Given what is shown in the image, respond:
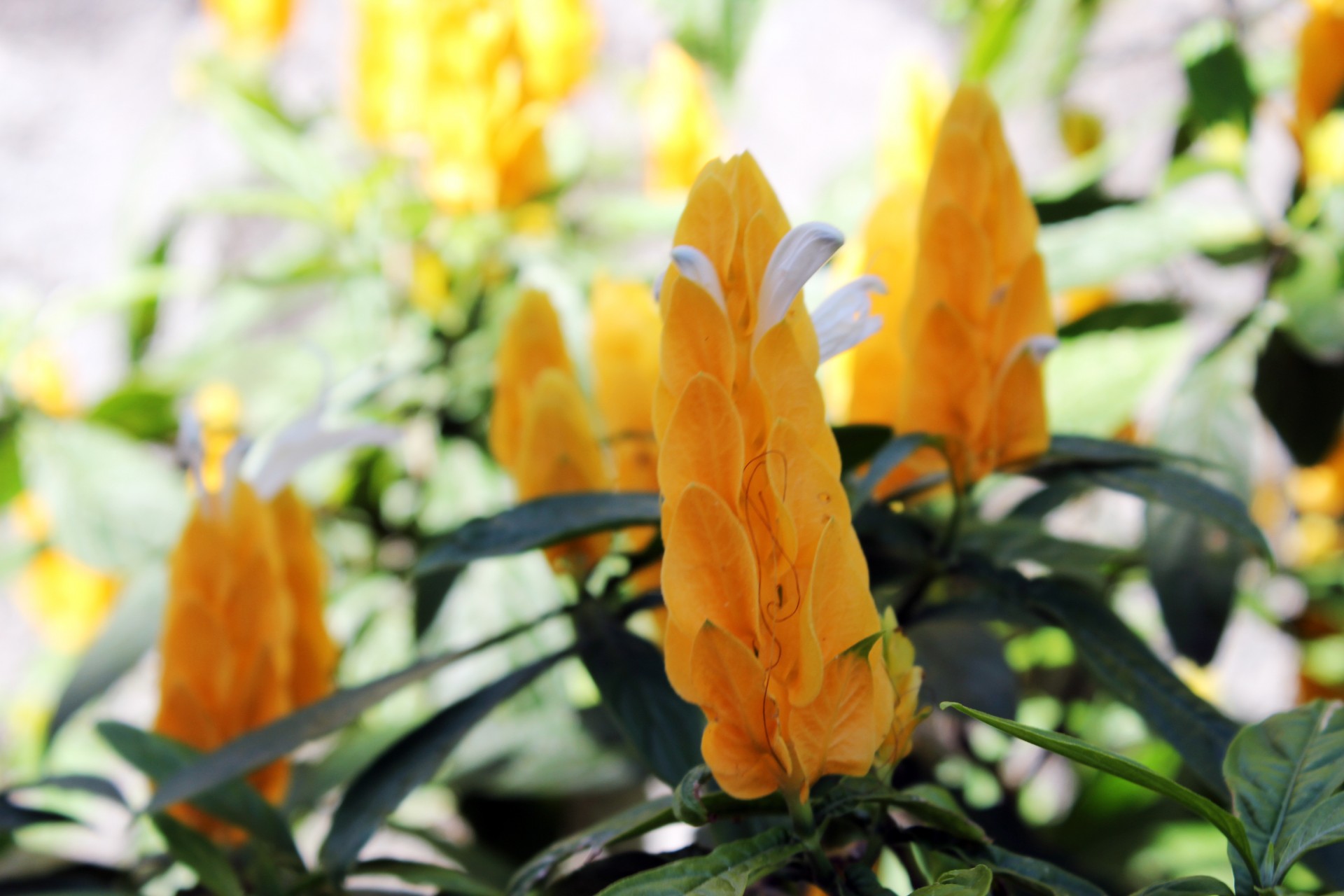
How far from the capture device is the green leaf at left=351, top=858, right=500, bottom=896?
42 cm

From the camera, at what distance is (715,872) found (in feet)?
0.89

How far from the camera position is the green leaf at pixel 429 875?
42 centimetres

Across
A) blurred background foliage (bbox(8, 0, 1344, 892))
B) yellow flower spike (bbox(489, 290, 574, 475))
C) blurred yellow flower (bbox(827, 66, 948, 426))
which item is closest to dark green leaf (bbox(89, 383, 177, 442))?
blurred background foliage (bbox(8, 0, 1344, 892))

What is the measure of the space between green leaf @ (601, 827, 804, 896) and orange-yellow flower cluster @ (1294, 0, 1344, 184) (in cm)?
66

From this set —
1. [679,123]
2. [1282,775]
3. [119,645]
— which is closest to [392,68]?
[679,123]

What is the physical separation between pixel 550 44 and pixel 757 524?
0.80m

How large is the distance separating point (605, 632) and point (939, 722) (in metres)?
0.39

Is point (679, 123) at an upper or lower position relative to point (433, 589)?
upper

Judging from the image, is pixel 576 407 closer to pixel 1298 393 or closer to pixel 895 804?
pixel 895 804

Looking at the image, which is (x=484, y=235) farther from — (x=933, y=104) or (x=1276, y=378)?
(x=1276, y=378)

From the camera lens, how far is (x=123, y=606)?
652mm

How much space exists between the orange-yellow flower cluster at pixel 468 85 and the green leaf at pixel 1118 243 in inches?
19.2

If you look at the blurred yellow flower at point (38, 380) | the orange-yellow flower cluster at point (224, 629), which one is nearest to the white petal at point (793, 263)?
the orange-yellow flower cluster at point (224, 629)

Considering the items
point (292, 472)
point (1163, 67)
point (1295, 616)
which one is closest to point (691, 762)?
point (292, 472)
